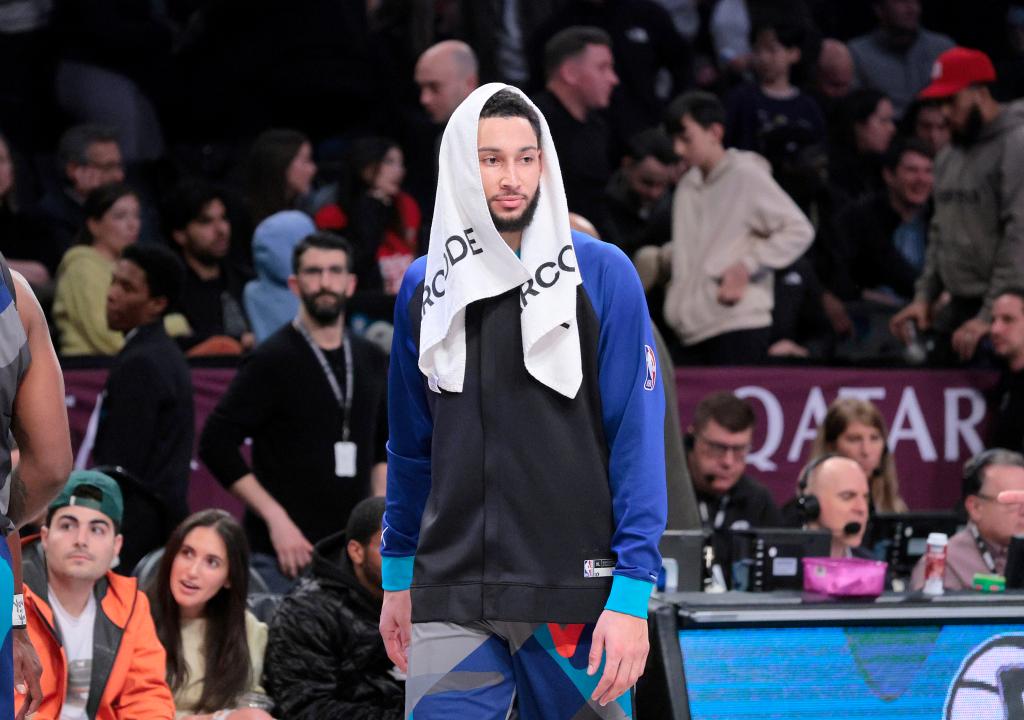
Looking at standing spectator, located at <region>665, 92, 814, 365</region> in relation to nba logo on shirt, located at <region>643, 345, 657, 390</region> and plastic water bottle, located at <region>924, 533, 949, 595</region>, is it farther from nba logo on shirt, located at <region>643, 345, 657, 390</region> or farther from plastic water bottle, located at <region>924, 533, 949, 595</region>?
nba logo on shirt, located at <region>643, 345, 657, 390</region>

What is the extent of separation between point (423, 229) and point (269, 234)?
73.8 inches

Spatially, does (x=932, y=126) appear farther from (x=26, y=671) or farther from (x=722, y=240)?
(x=26, y=671)

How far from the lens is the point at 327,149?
435 inches

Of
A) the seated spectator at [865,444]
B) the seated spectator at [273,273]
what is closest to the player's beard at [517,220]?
the seated spectator at [865,444]

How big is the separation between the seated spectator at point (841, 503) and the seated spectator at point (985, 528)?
35 centimetres

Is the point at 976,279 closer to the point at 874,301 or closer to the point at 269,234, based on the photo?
the point at 874,301

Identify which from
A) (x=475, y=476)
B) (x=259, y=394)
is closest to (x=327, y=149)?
(x=259, y=394)

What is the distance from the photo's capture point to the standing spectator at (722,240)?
8.80 metres

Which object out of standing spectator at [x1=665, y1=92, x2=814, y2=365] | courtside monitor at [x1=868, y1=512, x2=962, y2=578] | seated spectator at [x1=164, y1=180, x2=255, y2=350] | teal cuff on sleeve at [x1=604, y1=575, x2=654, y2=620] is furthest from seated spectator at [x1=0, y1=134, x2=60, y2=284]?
teal cuff on sleeve at [x1=604, y1=575, x2=654, y2=620]

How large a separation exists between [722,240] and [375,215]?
1.89 meters

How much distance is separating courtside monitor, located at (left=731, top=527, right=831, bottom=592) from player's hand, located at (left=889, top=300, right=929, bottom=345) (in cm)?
434

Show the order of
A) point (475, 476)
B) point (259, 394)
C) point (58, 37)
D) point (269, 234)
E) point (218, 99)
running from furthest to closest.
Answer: point (218, 99), point (58, 37), point (269, 234), point (259, 394), point (475, 476)

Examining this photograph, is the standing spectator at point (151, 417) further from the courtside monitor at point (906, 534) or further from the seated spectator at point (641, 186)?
the seated spectator at point (641, 186)

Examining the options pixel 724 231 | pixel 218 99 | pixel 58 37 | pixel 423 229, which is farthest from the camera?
pixel 218 99
